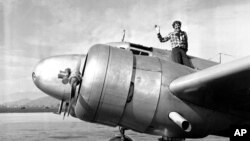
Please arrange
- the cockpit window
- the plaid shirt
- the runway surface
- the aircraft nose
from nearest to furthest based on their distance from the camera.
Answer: the aircraft nose
the plaid shirt
the cockpit window
the runway surface

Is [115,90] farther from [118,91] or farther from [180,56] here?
[180,56]

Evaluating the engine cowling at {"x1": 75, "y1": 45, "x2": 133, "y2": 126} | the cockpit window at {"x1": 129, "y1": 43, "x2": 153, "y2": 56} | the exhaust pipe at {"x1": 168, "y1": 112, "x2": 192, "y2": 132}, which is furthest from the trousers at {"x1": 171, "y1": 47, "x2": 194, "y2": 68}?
the exhaust pipe at {"x1": 168, "y1": 112, "x2": 192, "y2": 132}

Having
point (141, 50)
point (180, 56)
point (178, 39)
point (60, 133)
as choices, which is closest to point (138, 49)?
point (141, 50)

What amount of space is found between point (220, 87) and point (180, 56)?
→ 1.59 meters

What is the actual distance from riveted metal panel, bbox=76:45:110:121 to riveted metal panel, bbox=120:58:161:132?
1.74 ft

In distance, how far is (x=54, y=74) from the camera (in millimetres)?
5723

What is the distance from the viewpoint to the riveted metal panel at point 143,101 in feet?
15.0

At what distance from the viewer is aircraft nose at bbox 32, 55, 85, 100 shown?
5504mm

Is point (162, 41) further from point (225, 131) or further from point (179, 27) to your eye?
point (225, 131)

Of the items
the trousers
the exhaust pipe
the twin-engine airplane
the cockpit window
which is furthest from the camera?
the cockpit window

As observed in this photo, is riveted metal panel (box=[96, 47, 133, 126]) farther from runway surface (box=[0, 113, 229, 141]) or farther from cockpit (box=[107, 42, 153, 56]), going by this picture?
runway surface (box=[0, 113, 229, 141])

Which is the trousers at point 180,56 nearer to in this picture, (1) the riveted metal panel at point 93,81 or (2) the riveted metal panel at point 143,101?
(2) the riveted metal panel at point 143,101

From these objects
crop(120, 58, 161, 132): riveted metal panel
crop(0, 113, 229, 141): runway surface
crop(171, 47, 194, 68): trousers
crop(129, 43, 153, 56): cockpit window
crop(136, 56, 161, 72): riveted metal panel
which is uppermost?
crop(129, 43, 153, 56): cockpit window

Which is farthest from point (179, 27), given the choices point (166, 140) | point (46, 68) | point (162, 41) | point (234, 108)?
point (46, 68)
